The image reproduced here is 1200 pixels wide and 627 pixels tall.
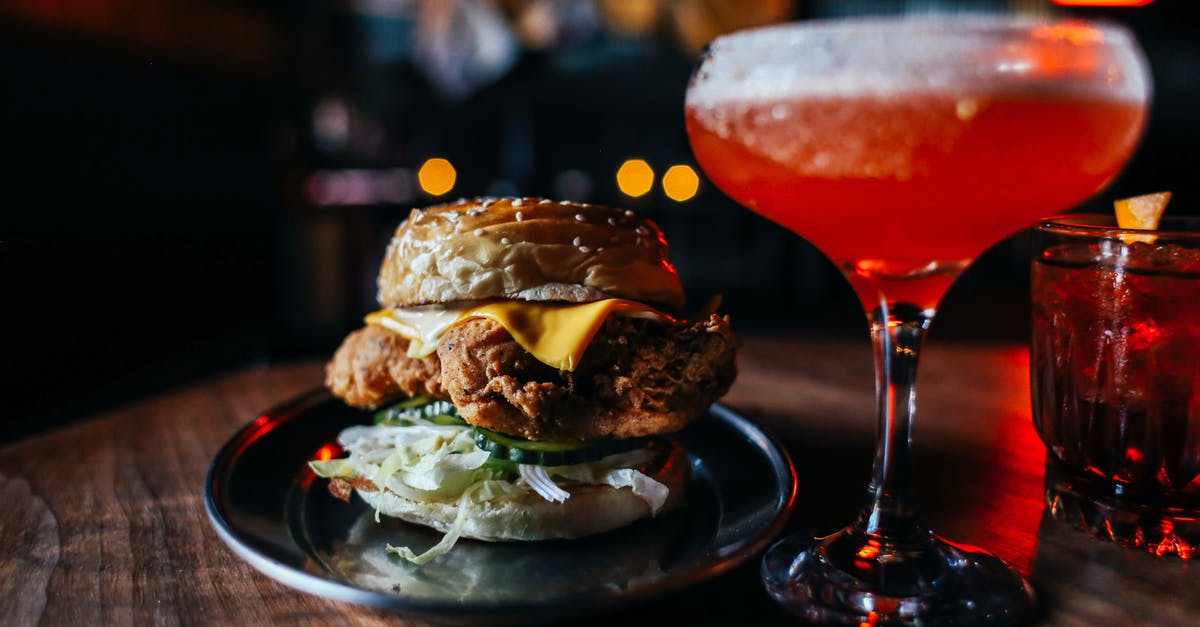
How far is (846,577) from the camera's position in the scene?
1.03 meters

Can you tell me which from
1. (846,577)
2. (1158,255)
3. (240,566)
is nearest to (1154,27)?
(1158,255)

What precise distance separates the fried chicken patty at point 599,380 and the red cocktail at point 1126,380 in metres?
0.54

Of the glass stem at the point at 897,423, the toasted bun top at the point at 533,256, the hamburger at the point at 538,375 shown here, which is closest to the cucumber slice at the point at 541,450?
the hamburger at the point at 538,375

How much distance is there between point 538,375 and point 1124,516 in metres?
0.89

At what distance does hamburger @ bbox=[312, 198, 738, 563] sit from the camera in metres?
1.31

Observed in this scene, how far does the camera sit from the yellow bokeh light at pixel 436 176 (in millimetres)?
8289

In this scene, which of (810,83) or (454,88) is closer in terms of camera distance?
(810,83)

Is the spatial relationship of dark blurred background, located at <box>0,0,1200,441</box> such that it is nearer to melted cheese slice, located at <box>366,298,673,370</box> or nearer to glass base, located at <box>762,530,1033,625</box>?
melted cheese slice, located at <box>366,298,673,370</box>

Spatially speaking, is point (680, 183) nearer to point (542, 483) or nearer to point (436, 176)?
point (436, 176)

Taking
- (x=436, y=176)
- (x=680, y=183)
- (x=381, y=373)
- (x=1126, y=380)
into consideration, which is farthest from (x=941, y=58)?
(x=436, y=176)

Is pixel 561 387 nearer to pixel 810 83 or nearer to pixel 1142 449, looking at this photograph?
pixel 810 83

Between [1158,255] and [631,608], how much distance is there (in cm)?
84

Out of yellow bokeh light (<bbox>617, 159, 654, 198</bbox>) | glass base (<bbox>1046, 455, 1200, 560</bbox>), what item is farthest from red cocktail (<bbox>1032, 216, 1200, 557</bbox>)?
yellow bokeh light (<bbox>617, 159, 654, 198</bbox>)

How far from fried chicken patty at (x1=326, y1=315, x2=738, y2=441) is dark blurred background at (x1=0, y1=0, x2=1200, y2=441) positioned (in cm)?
171
